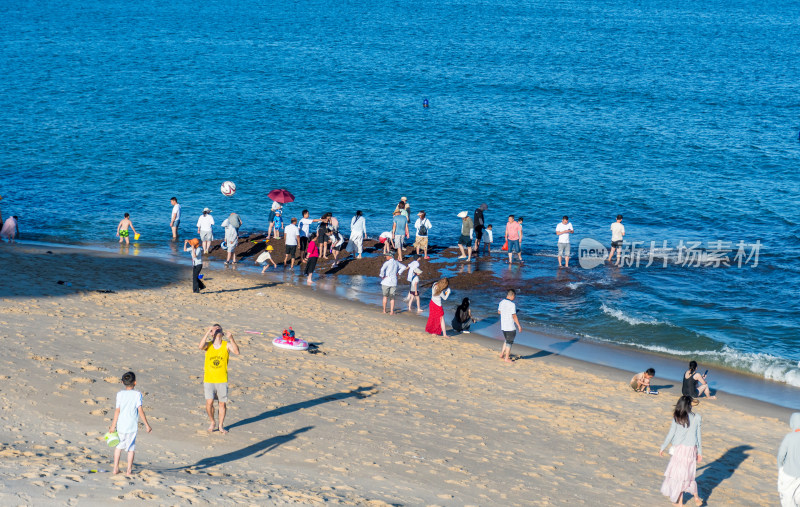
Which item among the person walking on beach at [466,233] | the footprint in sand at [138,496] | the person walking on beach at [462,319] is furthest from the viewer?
the person walking on beach at [466,233]

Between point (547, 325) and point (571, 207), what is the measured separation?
15941 millimetres

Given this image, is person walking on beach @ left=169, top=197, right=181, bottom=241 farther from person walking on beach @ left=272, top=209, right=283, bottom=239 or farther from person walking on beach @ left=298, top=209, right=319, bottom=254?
person walking on beach @ left=298, top=209, right=319, bottom=254

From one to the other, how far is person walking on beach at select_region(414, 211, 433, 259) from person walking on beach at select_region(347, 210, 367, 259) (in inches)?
73.7

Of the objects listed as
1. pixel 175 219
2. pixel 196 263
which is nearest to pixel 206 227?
pixel 175 219

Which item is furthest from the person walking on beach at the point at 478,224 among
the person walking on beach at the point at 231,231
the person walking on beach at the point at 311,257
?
the person walking on beach at the point at 231,231

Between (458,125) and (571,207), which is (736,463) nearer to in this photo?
(571,207)

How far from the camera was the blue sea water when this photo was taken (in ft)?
83.6

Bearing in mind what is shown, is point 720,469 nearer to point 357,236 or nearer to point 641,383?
point 641,383

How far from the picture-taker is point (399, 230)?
2531cm

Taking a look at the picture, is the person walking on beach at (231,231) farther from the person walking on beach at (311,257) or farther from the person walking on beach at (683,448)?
the person walking on beach at (683,448)

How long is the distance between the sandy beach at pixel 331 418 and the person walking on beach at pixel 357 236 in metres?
5.79

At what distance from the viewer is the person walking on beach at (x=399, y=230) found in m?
25.1

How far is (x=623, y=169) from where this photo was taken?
1670 inches

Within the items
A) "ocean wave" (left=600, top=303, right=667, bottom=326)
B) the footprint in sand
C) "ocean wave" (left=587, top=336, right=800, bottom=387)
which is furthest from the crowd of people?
"ocean wave" (left=600, top=303, right=667, bottom=326)
